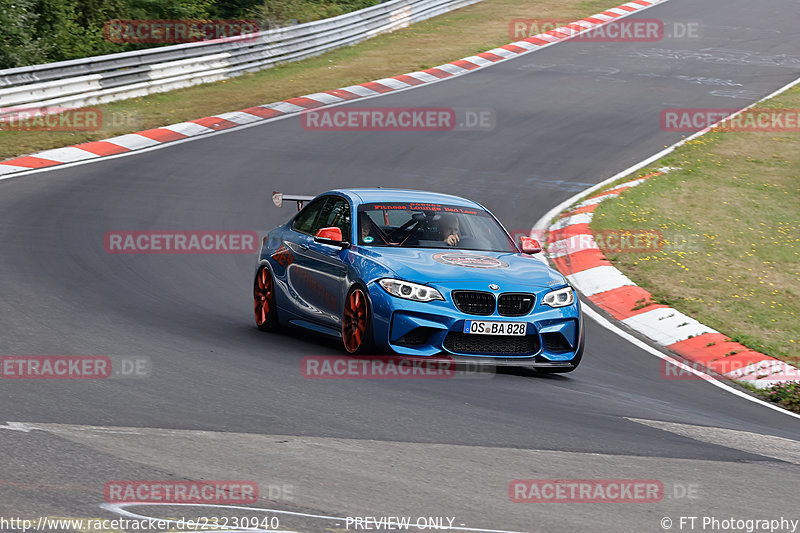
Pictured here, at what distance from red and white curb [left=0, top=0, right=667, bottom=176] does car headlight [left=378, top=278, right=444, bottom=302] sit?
1012 cm

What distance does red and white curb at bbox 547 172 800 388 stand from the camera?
10.9 metres

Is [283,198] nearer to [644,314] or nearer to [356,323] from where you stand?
[356,323]

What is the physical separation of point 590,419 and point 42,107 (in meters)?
15.8

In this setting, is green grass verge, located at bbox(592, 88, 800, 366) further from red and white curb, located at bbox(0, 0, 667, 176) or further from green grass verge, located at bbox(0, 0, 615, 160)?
green grass verge, located at bbox(0, 0, 615, 160)

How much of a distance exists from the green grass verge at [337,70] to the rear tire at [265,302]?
8729 millimetres

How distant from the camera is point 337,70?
27.0 meters

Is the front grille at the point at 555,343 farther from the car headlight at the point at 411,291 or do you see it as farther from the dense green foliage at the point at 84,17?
the dense green foliage at the point at 84,17

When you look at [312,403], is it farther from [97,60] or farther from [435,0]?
[435,0]

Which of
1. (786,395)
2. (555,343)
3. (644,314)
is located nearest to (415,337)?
(555,343)

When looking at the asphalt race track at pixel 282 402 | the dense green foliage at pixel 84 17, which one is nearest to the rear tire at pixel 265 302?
the asphalt race track at pixel 282 402

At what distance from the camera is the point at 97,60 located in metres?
22.2

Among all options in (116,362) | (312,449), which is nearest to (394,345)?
(116,362)

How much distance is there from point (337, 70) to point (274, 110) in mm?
4721

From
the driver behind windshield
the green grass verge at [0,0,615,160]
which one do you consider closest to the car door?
the driver behind windshield
